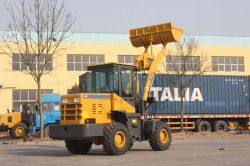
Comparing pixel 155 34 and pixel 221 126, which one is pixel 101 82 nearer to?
pixel 155 34

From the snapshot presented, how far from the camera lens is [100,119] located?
53.8ft

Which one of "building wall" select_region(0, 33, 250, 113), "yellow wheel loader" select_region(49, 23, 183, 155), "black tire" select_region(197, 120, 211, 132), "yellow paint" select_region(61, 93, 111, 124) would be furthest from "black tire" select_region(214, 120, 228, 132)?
"yellow paint" select_region(61, 93, 111, 124)

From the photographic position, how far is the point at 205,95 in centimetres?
3447

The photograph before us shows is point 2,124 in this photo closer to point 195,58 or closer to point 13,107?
point 13,107

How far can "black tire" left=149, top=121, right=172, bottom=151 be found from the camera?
17.6 meters

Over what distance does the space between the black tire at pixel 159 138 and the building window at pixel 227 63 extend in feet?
110

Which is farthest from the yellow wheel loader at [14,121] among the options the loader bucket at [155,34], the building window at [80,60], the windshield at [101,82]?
the building window at [80,60]

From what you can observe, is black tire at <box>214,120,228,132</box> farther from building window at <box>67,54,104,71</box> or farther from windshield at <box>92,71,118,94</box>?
windshield at <box>92,71,118,94</box>

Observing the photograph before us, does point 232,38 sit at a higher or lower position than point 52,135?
higher

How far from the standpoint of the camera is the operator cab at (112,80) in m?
17.0

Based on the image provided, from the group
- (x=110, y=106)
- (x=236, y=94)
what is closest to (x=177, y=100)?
(x=236, y=94)

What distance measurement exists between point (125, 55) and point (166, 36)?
2971 centimetres

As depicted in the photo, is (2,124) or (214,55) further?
(214,55)

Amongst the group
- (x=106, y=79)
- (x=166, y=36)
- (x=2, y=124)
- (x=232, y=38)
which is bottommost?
(x=2, y=124)
